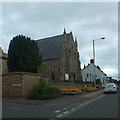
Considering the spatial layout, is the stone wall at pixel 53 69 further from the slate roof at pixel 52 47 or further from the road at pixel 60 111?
the road at pixel 60 111

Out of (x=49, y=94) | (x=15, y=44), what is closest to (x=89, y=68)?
(x=15, y=44)

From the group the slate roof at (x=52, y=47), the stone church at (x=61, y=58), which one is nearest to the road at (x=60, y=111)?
the stone church at (x=61, y=58)

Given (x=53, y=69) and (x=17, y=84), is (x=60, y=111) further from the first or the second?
(x=53, y=69)

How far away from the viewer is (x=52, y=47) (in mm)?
82375

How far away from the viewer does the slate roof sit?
79850 mm

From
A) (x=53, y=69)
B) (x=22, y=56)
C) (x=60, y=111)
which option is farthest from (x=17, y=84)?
(x=53, y=69)

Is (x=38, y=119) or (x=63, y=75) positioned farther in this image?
(x=63, y=75)

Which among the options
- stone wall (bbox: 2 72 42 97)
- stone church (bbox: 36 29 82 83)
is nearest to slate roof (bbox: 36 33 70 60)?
stone church (bbox: 36 29 82 83)

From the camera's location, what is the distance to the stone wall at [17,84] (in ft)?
87.4

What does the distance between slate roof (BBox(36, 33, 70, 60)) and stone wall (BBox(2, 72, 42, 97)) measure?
5061 cm

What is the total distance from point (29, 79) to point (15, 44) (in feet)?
38.6

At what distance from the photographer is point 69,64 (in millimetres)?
81000

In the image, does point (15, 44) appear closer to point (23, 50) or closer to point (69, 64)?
point (23, 50)

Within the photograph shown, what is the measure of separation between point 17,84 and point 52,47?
55.9 m
